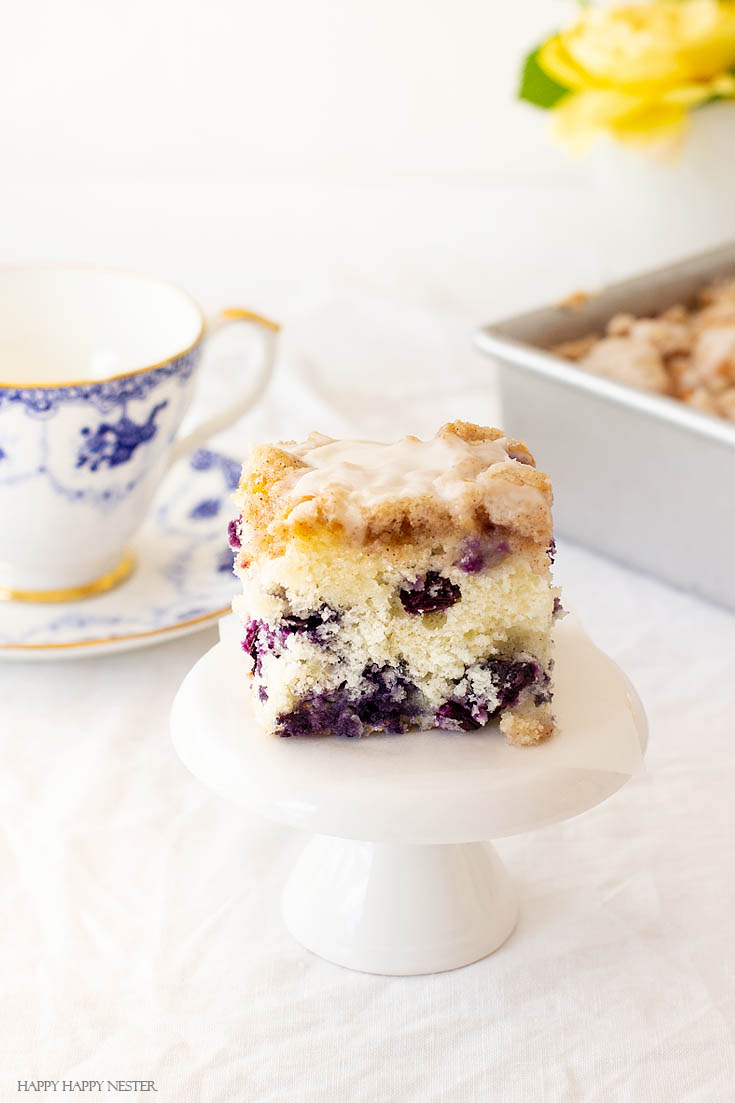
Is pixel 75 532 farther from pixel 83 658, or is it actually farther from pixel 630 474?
pixel 630 474

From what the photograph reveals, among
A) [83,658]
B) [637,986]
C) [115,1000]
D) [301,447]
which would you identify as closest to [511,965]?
[637,986]

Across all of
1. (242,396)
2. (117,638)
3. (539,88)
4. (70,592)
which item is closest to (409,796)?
(117,638)

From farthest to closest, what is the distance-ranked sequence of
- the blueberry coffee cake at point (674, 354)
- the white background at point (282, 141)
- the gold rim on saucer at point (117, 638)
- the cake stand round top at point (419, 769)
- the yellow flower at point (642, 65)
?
the white background at point (282, 141) → the yellow flower at point (642, 65) → the blueberry coffee cake at point (674, 354) → the gold rim on saucer at point (117, 638) → the cake stand round top at point (419, 769)

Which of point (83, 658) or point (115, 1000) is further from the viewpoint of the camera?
point (83, 658)

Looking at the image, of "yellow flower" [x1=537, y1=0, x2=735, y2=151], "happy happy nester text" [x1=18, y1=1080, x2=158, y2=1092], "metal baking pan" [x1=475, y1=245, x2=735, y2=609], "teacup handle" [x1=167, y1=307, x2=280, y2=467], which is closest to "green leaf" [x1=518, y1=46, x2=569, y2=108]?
"yellow flower" [x1=537, y1=0, x2=735, y2=151]

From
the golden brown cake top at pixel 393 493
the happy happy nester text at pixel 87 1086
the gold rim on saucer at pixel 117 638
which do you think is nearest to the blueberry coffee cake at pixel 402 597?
the golden brown cake top at pixel 393 493

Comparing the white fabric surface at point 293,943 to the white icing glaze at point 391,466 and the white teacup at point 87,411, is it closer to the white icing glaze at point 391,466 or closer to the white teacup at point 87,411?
the white teacup at point 87,411

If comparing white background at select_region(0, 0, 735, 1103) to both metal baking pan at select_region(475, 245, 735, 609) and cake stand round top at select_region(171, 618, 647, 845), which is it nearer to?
metal baking pan at select_region(475, 245, 735, 609)
